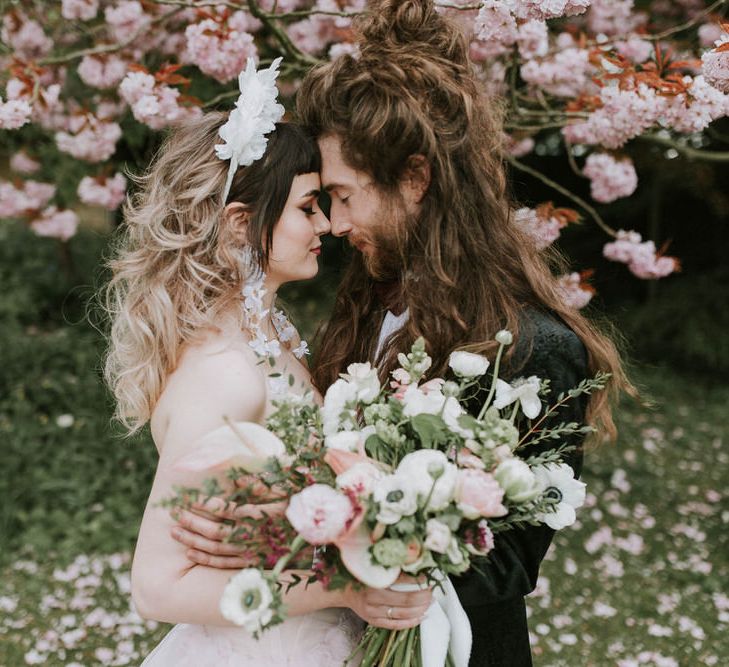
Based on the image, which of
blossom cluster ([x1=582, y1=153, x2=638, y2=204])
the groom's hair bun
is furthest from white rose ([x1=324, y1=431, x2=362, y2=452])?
blossom cluster ([x1=582, y1=153, x2=638, y2=204])

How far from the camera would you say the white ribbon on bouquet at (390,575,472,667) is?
1.64 meters

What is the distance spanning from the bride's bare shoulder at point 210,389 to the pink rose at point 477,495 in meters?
0.63

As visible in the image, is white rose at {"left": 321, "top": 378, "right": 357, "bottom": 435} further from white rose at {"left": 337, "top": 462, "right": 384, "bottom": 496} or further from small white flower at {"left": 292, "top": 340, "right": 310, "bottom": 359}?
small white flower at {"left": 292, "top": 340, "right": 310, "bottom": 359}

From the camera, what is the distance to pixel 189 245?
2.04 metres

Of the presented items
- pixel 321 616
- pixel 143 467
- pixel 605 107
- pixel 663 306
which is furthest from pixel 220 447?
→ pixel 663 306

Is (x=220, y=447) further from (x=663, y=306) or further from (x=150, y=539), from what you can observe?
(x=663, y=306)

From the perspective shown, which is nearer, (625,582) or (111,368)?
(111,368)

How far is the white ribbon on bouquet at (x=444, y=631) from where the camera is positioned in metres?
1.64

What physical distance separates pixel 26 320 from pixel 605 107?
6006 mm

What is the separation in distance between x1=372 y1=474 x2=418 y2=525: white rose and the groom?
69 centimetres

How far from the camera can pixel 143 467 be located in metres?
5.42

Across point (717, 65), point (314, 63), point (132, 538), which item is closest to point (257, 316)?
point (717, 65)

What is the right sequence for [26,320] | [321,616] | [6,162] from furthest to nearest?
1. [6,162]
2. [26,320]
3. [321,616]

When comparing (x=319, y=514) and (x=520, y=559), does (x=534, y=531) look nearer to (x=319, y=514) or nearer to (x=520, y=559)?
(x=520, y=559)
